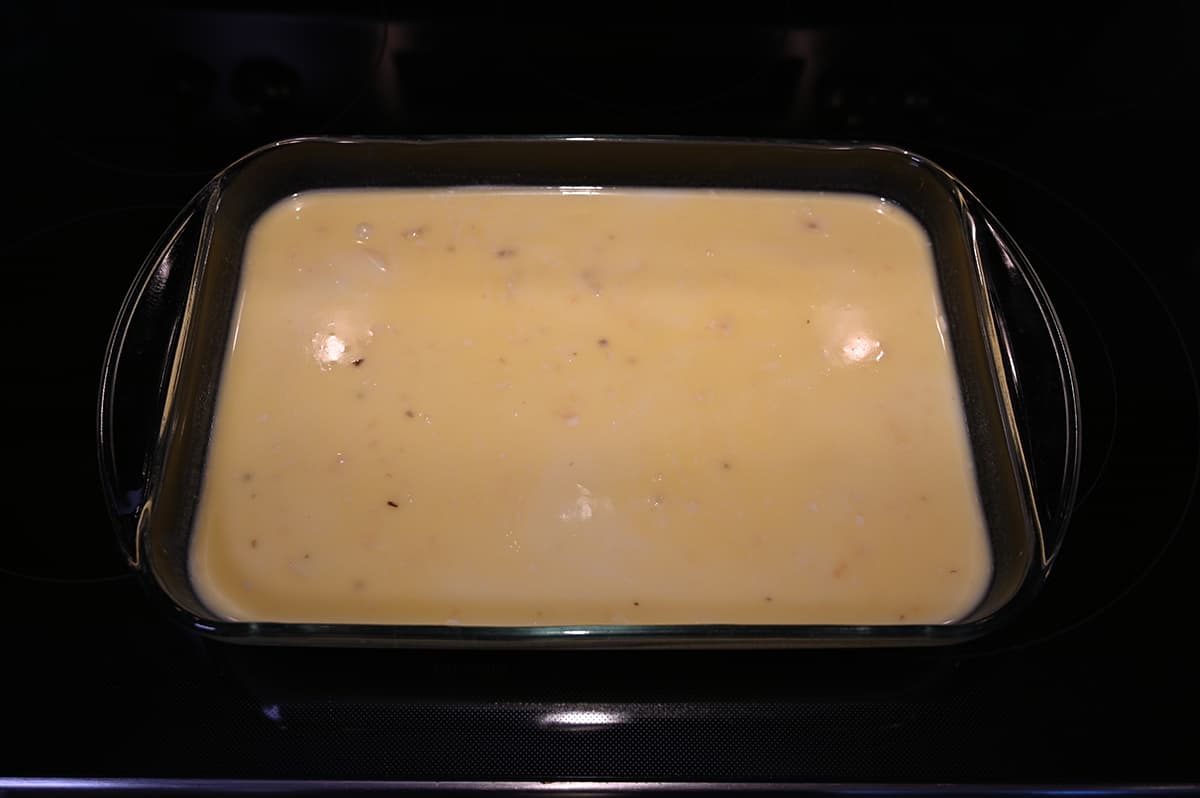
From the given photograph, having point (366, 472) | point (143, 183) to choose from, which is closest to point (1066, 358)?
point (366, 472)

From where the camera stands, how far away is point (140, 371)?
895 mm

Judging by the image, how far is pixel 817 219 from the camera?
42.5 inches

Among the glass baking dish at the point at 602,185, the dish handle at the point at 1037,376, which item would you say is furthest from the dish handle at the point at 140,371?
the dish handle at the point at 1037,376

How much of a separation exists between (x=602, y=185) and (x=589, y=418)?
0.96ft

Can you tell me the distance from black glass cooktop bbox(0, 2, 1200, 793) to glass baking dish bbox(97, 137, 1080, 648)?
74 millimetres

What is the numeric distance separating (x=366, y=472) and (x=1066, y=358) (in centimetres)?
69

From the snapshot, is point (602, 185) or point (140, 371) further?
point (602, 185)

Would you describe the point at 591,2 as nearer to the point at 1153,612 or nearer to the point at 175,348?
the point at 175,348

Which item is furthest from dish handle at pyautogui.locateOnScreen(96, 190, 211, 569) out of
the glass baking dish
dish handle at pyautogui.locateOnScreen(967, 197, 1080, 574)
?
→ dish handle at pyautogui.locateOnScreen(967, 197, 1080, 574)

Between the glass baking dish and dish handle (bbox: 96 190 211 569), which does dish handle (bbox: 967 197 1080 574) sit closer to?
the glass baking dish

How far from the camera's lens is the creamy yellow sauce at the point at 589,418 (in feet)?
2.87

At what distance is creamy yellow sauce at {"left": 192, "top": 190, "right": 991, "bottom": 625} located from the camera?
2.87ft

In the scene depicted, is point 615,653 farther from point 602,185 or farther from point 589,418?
point 602,185

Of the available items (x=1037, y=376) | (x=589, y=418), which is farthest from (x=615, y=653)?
(x=1037, y=376)
